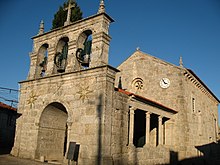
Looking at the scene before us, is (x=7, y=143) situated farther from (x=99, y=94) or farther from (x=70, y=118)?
(x=99, y=94)

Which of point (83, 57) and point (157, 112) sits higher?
point (83, 57)

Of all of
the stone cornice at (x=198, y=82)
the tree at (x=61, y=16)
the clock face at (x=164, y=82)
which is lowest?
the clock face at (x=164, y=82)

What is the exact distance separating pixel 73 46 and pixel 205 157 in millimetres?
14509

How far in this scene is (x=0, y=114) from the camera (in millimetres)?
20547

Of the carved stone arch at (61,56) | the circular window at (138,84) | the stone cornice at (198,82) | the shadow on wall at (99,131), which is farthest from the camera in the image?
the circular window at (138,84)

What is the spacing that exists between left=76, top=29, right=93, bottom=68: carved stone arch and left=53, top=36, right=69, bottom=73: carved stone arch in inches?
48.8

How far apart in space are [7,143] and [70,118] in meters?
13.2

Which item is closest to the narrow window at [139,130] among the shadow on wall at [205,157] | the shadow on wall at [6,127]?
the shadow on wall at [205,157]

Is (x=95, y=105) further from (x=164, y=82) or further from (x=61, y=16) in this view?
(x=61, y=16)

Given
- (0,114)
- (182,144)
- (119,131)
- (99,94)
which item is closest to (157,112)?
(182,144)

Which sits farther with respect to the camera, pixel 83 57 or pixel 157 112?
pixel 157 112

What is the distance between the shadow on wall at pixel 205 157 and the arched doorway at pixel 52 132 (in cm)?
757

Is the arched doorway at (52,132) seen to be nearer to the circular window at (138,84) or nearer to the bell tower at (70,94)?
the bell tower at (70,94)

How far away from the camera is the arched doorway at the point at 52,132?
12.1m
